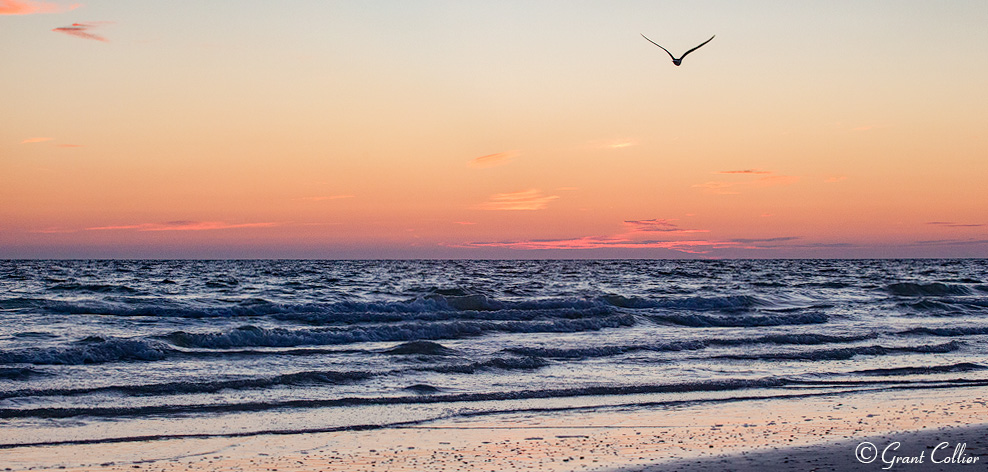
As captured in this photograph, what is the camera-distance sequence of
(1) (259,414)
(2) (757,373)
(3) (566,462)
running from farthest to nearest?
(2) (757,373), (1) (259,414), (3) (566,462)

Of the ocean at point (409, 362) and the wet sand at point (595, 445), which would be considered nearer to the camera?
the wet sand at point (595, 445)

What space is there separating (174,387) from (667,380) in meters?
8.22

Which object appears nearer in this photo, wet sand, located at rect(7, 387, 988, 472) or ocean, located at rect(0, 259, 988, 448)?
wet sand, located at rect(7, 387, 988, 472)

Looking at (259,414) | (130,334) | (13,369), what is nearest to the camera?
(259,414)

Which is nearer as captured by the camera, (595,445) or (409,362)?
(595,445)

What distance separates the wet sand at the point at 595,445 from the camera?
8188mm

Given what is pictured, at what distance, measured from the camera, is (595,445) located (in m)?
9.04

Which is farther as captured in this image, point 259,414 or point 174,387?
point 174,387

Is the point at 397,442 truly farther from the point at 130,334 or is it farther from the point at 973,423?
the point at 130,334

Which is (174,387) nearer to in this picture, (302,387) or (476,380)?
(302,387)

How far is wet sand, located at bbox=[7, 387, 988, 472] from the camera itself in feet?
26.9

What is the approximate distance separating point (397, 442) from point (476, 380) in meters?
4.71

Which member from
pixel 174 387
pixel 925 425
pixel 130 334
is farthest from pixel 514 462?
pixel 130 334

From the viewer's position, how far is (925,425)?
10117mm
